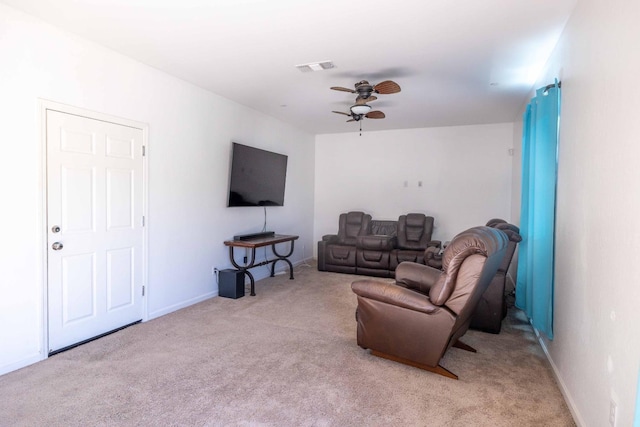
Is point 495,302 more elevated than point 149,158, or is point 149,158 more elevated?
point 149,158

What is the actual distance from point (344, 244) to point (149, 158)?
3.81m

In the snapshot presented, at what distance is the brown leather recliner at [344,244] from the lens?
6.32m

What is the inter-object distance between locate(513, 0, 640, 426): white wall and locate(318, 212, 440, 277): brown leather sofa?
3490 mm

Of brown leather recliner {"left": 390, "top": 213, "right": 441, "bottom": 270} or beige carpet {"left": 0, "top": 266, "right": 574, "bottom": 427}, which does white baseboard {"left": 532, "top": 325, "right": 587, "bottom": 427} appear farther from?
brown leather recliner {"left": 390, "top": 213, "right": 441, "bottom": 270}

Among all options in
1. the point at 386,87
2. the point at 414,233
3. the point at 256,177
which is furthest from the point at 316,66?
the point at 414,233

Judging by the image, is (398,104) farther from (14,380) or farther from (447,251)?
(14,380)

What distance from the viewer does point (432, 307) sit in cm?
256

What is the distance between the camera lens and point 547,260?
265 centimetres

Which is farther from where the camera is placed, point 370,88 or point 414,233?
point 414,233

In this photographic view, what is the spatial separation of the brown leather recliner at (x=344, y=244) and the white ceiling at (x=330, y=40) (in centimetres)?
272

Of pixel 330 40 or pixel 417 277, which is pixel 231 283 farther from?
pixel 330 40

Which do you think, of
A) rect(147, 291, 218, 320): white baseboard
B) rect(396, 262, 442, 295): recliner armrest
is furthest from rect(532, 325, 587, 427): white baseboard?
rect(147, 291, 218, 320): white baseboard

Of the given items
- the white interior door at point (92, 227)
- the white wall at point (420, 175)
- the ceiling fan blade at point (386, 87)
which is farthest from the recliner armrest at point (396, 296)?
the white wall at point (420, 175)

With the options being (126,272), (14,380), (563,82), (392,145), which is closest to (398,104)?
(392,145)
